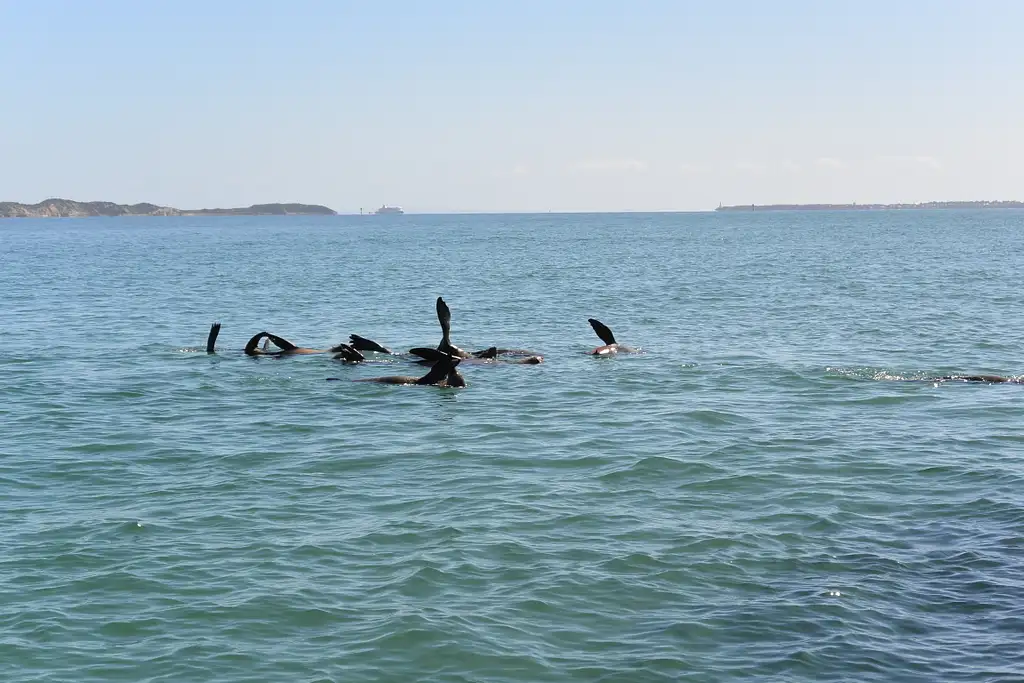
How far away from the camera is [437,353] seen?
21594 mm

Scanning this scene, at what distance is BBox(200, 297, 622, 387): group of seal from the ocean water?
1.50 ft

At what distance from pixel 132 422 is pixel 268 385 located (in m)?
3.88

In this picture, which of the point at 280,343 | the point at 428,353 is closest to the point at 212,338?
the point at 280,343

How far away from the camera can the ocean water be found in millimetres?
9172

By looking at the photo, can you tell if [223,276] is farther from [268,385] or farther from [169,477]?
[169,477]

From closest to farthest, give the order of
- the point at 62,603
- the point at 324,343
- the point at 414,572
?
the point at 62,603, the point at 414,572, the point at 324,343

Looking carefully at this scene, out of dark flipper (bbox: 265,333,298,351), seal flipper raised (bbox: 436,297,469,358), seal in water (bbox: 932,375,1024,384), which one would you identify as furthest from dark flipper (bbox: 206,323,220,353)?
seal in water (bbox: 932,375,1024,384)

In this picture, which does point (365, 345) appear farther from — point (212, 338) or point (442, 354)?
point (442, 354)

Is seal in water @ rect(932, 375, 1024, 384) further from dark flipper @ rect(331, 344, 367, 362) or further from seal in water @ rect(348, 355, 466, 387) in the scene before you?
dark flipper @ rect(331, 344, 367, 362)

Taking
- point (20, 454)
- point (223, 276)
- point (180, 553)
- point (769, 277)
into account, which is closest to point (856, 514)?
point (180, 553)

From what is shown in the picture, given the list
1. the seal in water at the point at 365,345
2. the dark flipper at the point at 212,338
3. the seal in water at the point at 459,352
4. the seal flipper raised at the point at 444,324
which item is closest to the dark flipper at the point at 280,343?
the seal in water at the point at 365,345

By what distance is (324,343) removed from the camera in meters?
29.2

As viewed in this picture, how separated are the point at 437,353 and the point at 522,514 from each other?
9.14 metres

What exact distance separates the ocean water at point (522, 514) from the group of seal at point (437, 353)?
457 millimetres
